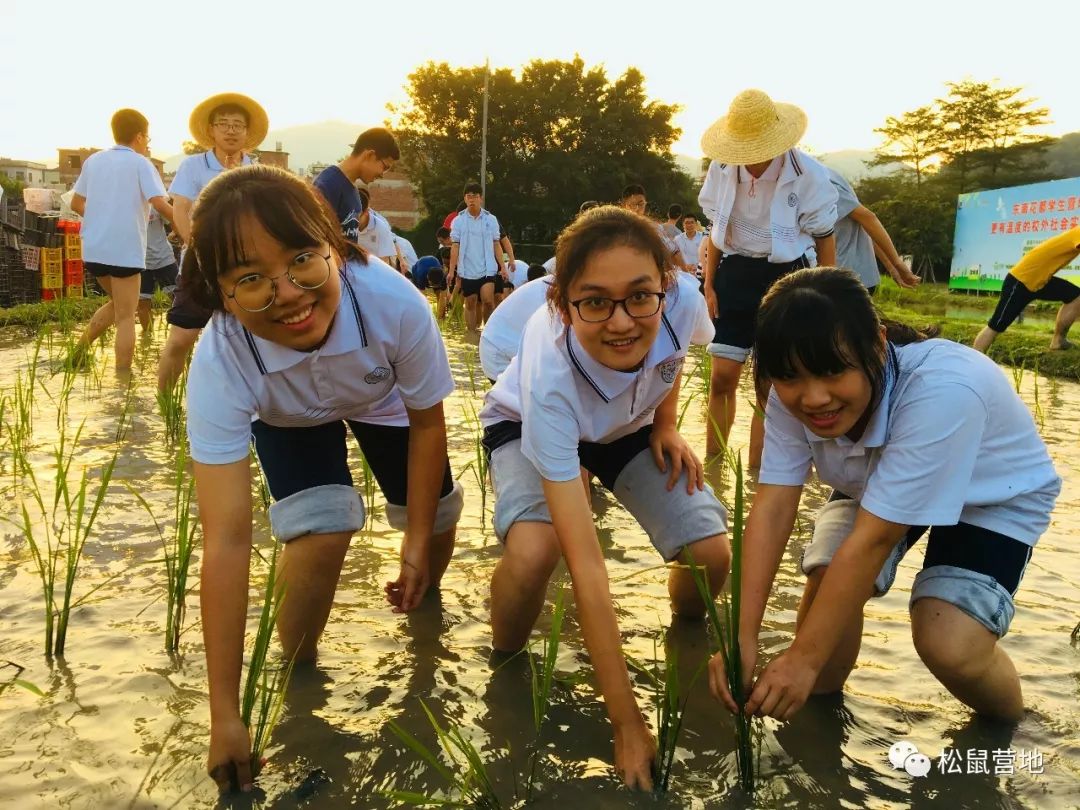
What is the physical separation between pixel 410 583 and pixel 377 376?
18.6 inches

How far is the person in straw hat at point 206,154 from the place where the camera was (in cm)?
448

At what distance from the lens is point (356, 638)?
2.39 m

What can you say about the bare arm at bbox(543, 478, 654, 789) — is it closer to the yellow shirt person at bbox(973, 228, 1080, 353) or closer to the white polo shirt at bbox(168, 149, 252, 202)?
the white polo shirt at bbox(168, 149, 252, 202)

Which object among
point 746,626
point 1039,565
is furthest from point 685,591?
point 1039,565

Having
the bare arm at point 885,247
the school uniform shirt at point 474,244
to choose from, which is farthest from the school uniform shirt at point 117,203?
the school uniform shirt at point 474,244

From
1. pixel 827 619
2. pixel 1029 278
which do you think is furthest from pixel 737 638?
pixel 1029 278

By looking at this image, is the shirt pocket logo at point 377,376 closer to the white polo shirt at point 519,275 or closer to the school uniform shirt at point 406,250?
the white polo shirt at point 519,275

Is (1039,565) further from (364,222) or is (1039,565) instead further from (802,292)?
(364,222)

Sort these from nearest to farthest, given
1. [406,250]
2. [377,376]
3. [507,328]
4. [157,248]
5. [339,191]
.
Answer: [377,376], [507,328], [339,191], [157,248], [406,250]

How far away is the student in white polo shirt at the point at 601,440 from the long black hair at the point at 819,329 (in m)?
0.29

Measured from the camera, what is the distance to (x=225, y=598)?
5.73 feet

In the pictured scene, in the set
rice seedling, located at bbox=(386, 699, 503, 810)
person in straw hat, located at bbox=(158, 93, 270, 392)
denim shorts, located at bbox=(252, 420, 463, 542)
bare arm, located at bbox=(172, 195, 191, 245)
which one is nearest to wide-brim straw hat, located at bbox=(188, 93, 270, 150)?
person in straw hat, located at bbox=(158, 93, 270, 392)

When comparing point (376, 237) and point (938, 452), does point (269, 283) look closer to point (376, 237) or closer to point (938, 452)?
point (938, 452)

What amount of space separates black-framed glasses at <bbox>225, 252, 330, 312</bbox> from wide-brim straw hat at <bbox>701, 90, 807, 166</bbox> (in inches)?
92.3
